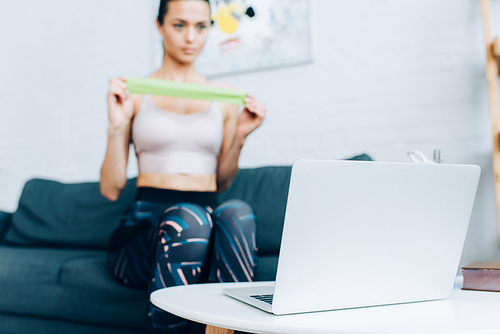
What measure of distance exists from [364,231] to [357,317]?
0.10 meters

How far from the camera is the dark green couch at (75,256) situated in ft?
4.21

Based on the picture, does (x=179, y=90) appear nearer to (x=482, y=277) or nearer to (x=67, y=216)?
(x=482, y=277)

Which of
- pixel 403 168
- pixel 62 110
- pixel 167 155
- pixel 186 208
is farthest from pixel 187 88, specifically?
pixel 62 110

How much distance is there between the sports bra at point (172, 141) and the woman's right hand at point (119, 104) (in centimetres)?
4

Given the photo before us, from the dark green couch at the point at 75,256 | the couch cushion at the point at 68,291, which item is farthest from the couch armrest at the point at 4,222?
the couch cushion at the point at 68,291

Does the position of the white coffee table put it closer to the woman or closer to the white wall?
the woman

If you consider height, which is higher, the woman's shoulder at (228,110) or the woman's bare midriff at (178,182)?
→ the woman's shoulder at (228,110)

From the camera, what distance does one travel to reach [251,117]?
1.32 meters

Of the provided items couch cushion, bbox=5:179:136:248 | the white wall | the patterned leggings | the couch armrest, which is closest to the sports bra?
the patterned leggings

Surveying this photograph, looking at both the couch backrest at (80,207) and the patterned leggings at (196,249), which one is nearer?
the patterned leggings at (196,249)

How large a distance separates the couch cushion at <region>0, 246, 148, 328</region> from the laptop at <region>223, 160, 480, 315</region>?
767 mm

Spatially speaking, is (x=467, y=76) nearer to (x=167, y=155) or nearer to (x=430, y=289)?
(x=167, y=155)

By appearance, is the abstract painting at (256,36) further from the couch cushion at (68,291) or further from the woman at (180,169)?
the couch cushion at (68,291)

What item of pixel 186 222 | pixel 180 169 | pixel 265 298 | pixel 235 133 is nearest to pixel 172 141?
pixel 180 169
